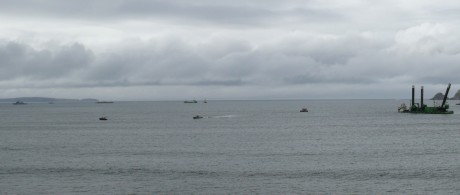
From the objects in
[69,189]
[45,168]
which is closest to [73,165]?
[45,168]

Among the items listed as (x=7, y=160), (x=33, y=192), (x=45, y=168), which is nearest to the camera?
(x=33, y=192)

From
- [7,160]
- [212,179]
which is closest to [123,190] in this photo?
[212,179]

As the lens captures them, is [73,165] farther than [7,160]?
No

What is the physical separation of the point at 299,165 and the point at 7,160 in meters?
41.0

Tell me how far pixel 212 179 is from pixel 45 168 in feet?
76.7

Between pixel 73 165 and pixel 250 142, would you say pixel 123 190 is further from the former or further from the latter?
pixel 250 142

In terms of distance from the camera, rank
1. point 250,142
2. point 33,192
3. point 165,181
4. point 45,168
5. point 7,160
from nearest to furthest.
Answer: point 33,192 < point 165,181 < point 45,168 < point 7,160 < point 250,142

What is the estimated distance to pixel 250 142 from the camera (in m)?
110

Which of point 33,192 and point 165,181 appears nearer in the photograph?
A: point 33,192

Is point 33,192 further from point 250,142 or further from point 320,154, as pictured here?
point 250,142

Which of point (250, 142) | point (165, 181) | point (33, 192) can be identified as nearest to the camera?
point (33, 192)

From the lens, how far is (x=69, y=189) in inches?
2292

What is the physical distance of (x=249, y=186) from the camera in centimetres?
5972

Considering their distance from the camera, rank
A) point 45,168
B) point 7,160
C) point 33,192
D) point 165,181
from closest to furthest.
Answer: point 33,192 → point 165,181 → point 45,168 → point 7,160
